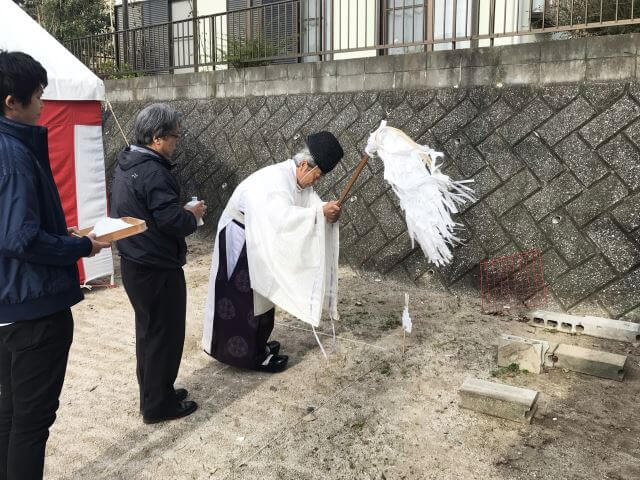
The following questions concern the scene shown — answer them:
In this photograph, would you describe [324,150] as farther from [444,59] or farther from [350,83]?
[350,83]

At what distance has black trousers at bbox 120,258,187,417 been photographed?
3.12 meters

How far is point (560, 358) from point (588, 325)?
0.79m

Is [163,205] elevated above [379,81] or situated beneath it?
situated beneath

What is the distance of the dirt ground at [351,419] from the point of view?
287 centimetres

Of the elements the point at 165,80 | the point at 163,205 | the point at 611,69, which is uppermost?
the point at 165,80

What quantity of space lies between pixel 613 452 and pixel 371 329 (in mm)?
2255

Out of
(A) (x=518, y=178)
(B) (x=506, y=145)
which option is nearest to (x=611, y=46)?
(B) (x=506, y=145)

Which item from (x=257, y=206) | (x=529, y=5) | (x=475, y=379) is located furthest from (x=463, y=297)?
(x=529, y=5)

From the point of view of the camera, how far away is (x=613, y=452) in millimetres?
2967

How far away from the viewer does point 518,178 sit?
17.8 ft

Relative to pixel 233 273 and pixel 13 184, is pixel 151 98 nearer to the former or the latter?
pixel 233 273

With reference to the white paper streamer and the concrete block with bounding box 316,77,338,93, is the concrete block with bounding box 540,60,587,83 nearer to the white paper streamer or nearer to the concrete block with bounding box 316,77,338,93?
the concrete block with bounding box 316,77,338,93

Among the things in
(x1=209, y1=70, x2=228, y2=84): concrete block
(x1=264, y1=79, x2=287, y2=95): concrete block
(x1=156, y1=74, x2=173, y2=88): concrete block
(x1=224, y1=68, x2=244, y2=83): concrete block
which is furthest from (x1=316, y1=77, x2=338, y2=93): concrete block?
(x1=156, y1=74, x2=173, y2=88): concrete block

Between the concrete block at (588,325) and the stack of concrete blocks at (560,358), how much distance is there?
55 cm
